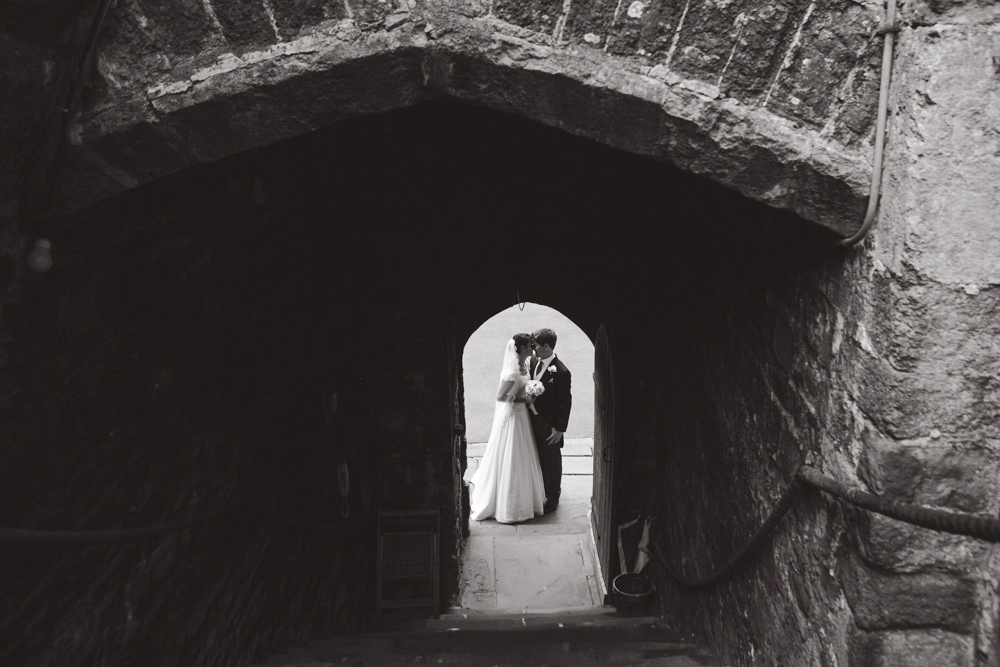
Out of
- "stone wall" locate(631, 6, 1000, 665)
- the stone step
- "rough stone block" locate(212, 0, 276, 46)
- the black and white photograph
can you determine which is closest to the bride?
the stone step

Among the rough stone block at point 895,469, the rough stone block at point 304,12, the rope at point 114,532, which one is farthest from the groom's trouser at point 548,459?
the rough stone block at point 304,12

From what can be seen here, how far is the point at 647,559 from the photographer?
234 inches

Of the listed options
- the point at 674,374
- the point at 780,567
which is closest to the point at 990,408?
the point at 780,567

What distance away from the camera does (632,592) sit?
577 centimetres

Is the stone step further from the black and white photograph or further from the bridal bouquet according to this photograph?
the bridal bouquet

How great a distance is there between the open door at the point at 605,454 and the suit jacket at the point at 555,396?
0.49m

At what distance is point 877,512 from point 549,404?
5.47 meters

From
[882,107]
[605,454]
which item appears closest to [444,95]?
[882,107]

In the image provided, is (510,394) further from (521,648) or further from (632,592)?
(521,648)

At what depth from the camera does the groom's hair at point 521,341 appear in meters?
7.11

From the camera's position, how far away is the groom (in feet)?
23.4

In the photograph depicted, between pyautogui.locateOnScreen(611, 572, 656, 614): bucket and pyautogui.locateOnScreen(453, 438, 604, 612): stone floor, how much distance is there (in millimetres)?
583

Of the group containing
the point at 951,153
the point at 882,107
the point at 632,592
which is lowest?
the point at 632,592

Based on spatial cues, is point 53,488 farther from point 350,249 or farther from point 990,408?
point 350,249
